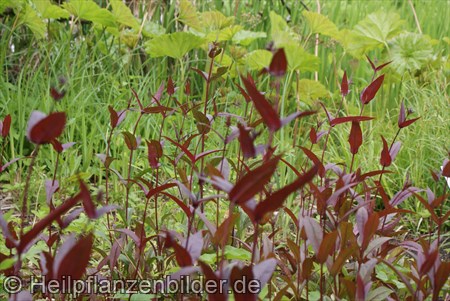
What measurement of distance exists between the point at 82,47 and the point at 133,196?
133 centimetres

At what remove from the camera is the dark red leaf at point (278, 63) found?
88 cm

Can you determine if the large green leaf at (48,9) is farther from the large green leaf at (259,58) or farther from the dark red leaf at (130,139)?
the dark red leaf at (130,139)

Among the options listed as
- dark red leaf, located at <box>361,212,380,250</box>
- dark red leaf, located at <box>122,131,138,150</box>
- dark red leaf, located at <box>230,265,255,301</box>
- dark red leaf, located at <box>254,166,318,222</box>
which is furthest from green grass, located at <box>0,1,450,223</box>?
dark red leaf, located at <box>254,166,318,222</box>

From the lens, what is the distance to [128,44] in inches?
131

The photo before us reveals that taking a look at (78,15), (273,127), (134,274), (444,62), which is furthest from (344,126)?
(273,127)

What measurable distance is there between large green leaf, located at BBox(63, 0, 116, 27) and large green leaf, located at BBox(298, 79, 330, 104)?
3.09ft

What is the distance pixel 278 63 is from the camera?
89 cm

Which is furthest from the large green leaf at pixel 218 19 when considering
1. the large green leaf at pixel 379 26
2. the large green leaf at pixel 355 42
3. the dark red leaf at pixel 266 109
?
the dark red leaf at pixel 266 109

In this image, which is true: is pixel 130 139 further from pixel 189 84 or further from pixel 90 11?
pixel 90 11

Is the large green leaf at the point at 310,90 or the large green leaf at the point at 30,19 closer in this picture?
the large green leaf at the point at 30,19

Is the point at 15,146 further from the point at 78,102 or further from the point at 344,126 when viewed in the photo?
the point at 344,126

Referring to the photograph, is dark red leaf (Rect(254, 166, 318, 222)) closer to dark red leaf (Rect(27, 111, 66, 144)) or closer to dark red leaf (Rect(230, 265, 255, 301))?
dark red leaf (Rect(230, 265, 255, 301))

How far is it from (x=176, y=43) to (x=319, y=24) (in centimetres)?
70

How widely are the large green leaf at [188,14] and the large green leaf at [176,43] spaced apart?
284 mm
